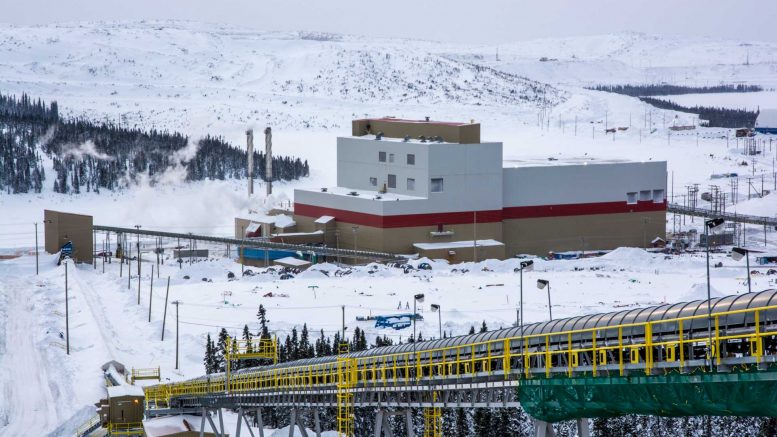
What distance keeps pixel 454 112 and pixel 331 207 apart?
10058 cm

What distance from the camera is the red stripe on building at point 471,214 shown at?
216ft

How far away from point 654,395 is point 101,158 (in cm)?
8908

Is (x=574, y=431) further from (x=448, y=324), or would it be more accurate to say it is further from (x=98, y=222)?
(x=98, y=222)

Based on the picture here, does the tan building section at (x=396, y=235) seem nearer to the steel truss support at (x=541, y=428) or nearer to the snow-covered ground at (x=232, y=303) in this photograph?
the snow-covered ground at (x=232, y=303)

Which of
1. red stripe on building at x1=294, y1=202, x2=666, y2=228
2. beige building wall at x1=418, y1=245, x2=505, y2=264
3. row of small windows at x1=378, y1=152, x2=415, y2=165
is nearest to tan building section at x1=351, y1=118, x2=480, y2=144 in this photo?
row of small windows at x1=378, y1=152, x2=415, y2=165

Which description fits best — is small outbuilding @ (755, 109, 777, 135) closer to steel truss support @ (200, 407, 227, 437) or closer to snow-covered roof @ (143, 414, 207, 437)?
snow-covered roof @ (143, 414, 207, 437)

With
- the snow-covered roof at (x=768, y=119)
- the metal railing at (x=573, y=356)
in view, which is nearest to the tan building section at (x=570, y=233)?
the metal railing at (x=573, y=356)

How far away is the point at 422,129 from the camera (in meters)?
70.9

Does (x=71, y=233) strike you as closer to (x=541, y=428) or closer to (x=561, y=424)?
(x=561, y=424)

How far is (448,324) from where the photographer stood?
4419 cm

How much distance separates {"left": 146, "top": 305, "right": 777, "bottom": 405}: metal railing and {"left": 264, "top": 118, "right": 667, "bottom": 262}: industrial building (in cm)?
3993

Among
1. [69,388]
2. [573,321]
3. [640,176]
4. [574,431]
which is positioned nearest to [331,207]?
[640,176]

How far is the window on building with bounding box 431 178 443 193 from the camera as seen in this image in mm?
66938

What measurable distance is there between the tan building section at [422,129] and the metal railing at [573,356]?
4282cm
